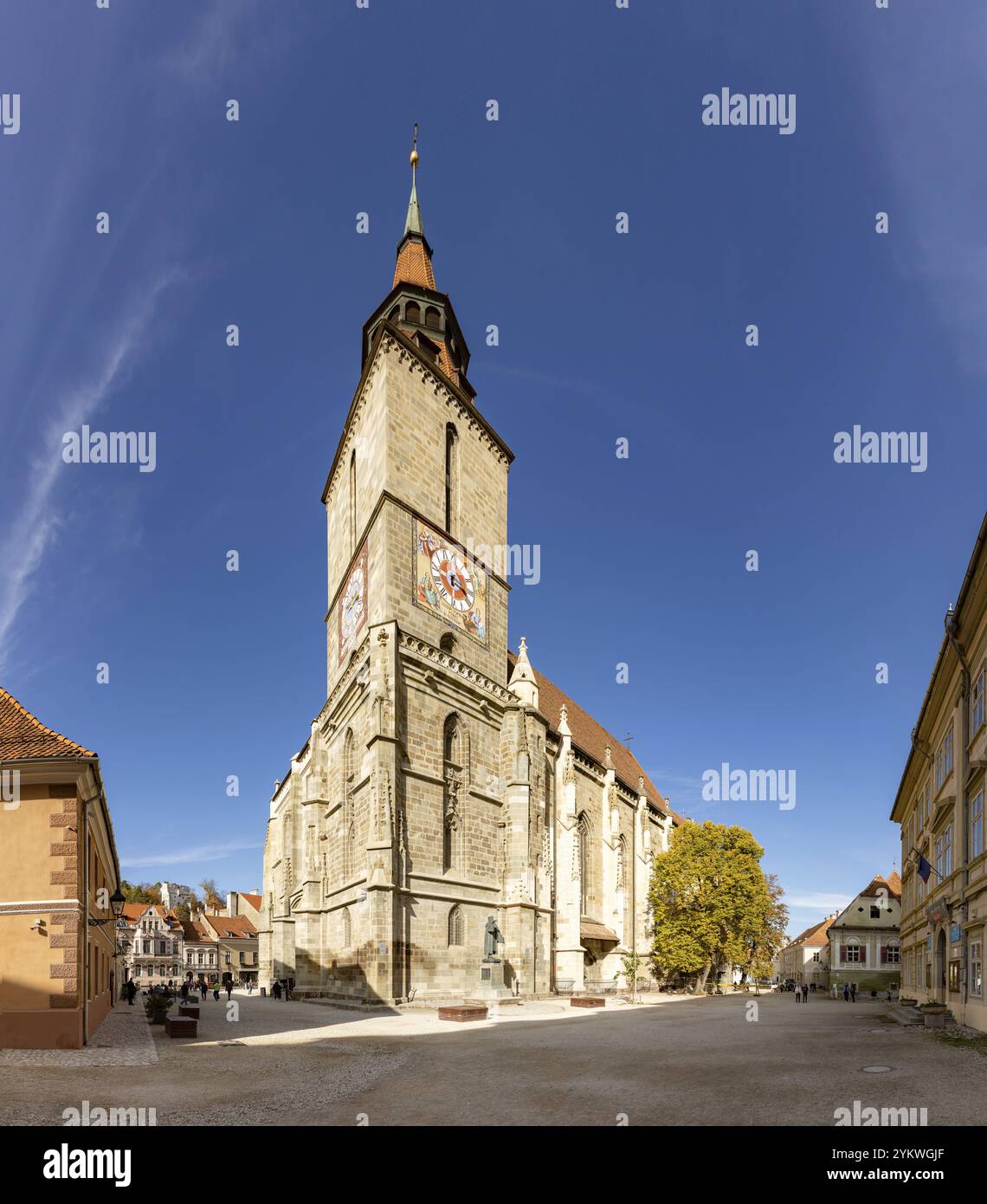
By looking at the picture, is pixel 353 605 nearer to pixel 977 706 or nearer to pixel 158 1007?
pixel 158 1007

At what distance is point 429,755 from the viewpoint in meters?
31.1

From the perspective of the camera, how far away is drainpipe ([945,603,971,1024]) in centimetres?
1966

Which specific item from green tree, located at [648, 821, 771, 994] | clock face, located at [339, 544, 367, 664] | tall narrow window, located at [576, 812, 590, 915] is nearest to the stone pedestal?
tall narrow window, located at [576, 812, 590, 915]

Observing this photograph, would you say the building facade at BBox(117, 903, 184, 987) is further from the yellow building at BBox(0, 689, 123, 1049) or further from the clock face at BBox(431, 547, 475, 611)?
the yellow building at BBox(0, 689, 123, 1049)

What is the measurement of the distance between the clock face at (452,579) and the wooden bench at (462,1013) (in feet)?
52.7

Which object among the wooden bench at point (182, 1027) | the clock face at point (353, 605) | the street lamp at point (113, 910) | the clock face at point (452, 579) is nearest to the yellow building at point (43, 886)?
the wooden bench at point (182, 1027)

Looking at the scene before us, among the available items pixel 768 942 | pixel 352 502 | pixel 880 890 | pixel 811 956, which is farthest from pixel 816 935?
pixel 352 502

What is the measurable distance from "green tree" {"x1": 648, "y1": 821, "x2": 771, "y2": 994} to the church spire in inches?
1270

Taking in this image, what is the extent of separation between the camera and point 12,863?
15797mm

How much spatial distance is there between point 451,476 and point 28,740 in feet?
77.6
